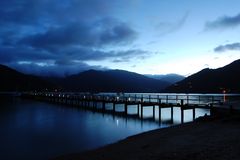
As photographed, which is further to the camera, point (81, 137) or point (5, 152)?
point (81, 137)

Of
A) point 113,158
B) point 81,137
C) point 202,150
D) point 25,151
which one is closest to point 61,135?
point 81,137

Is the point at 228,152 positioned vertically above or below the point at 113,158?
above

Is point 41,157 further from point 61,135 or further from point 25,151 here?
point 61,135

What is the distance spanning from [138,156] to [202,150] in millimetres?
3559

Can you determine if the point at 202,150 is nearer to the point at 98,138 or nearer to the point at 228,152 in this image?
the point at 228,152

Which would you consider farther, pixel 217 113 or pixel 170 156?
pixel 217 113

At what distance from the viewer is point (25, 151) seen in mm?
24406

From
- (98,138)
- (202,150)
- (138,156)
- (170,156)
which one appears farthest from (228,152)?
(98,138)

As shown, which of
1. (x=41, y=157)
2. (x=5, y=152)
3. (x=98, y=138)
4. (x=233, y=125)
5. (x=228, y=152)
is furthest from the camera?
(x=98, y=138)

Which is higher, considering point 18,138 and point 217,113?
point 217,113

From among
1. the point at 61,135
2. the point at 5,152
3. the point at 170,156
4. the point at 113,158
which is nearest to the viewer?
the point at 170,156

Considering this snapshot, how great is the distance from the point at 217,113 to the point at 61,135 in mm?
17980

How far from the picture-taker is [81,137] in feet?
104

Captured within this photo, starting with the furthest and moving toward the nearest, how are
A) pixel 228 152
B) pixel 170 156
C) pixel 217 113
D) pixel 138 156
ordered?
pixel 217 113 < pixel 138 156 < pixel 170 156 < pixel 228 152
